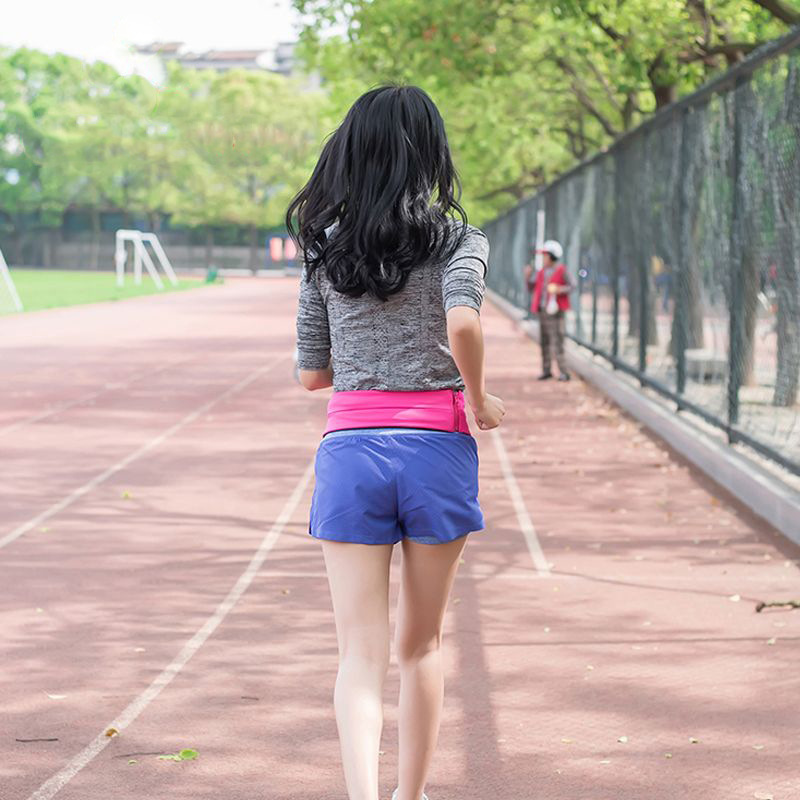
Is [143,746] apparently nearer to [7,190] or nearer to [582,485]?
[582,485]

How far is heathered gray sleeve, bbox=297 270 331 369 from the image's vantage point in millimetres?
3988

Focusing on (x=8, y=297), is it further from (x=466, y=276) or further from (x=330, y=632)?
(x=466, y=276)

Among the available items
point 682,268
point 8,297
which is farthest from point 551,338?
point 8,297

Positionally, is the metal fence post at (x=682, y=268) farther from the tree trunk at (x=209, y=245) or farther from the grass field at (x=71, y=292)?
the tree trunk at (x=209, y=245)

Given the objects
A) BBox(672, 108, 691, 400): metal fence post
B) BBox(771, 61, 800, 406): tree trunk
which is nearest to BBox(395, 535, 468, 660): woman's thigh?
BBox(771, 61, 800, 406): tree trunk

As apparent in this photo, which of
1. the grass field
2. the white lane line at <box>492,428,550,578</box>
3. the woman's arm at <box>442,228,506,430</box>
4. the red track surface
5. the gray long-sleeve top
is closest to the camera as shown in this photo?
the woman's arm at <box>442,228,506,430</box>

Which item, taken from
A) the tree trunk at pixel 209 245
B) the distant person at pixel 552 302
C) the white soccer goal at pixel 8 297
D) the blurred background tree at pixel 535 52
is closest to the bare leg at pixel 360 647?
the blurred background tree at pixel 535 52

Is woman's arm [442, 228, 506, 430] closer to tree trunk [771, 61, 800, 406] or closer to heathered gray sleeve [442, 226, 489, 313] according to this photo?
heathered gray sleeve [442, 226, 489, 313]

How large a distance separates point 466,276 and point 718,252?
916 centimetres

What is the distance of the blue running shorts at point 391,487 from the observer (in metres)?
3.83

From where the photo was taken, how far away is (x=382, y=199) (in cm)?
381

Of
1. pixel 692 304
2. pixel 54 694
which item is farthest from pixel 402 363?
pixel 692 304

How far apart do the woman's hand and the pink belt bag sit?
1.7 inches

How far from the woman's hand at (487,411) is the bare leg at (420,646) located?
29 cm
